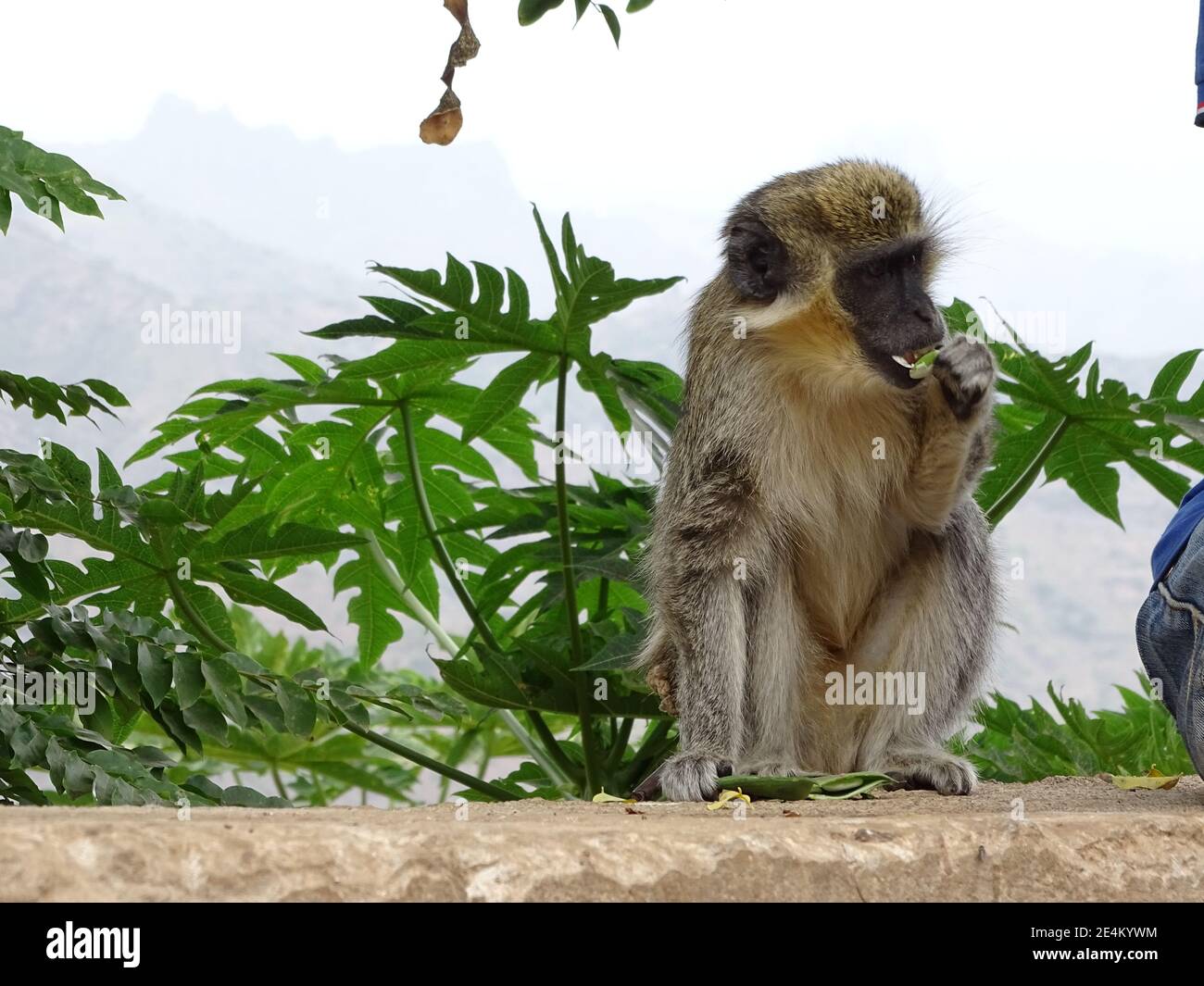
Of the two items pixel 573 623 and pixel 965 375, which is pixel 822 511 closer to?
pixel 965 375

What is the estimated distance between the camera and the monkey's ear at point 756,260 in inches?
184

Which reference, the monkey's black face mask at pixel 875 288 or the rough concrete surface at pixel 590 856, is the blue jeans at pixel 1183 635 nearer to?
the rough concrete surface at pixel 590 856

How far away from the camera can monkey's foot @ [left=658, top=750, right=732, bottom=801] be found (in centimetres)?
404

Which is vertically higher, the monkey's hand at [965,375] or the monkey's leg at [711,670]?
the monkey's hand at [965,375]

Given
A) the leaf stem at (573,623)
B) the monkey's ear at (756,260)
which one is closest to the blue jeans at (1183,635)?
the monkey's ear at (756,260)

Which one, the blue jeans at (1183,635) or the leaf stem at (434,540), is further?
the leaf stem at (434,540)

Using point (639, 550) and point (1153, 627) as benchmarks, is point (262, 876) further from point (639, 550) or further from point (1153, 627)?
point (639, 550)

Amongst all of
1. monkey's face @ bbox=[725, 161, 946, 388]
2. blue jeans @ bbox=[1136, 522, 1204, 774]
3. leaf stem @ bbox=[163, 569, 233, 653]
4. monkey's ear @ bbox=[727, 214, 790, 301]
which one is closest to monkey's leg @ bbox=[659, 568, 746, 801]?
monkey's face @ bbox=[725, 161, 946, 388]

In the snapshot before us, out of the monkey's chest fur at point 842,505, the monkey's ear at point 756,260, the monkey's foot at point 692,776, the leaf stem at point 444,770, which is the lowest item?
the leaf stem at point 444,770

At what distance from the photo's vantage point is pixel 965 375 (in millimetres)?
4039

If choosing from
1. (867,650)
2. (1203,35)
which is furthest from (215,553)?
(1203,35)

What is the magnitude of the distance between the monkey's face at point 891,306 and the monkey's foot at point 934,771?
3.79 feet

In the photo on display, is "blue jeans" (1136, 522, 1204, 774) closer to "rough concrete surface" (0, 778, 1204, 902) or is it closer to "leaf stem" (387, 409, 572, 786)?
"rough concrete surface" (0, 778, 1204, 902)

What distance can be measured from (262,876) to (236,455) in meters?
3.91
